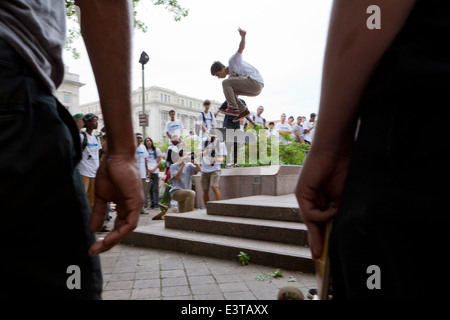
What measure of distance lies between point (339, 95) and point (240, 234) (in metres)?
4.44

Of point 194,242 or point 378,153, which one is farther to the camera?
point 194,242

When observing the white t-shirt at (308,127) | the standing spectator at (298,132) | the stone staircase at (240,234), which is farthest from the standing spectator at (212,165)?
the white t-shirt at (308,127)

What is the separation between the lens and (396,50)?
0.74 meters

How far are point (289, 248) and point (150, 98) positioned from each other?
81081 mm

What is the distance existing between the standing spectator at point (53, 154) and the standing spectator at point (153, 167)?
31.1 feet

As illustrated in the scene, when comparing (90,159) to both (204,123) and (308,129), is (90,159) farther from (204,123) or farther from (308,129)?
(308,129)

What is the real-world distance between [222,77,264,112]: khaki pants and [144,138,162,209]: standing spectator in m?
4.03

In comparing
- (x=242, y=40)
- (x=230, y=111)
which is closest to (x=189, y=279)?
(x=242, y=40)

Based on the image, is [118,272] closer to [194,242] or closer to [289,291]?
[194,242]

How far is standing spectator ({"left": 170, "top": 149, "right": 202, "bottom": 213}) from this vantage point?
7988 millimetres

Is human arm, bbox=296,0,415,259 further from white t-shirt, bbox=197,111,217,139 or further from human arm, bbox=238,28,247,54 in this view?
white t-shirt, bbox=197,111,217,139

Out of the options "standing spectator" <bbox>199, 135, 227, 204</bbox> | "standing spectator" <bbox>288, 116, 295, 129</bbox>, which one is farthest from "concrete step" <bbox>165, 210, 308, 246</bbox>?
"standing spectator" <bbox>288, 116, 295, 129</bbox>

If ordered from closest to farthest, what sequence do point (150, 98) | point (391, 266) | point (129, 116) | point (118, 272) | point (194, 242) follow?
point (391, 266) < point (129, 116) < point (118, 272) < point (194, 242) < point (150, 98)
